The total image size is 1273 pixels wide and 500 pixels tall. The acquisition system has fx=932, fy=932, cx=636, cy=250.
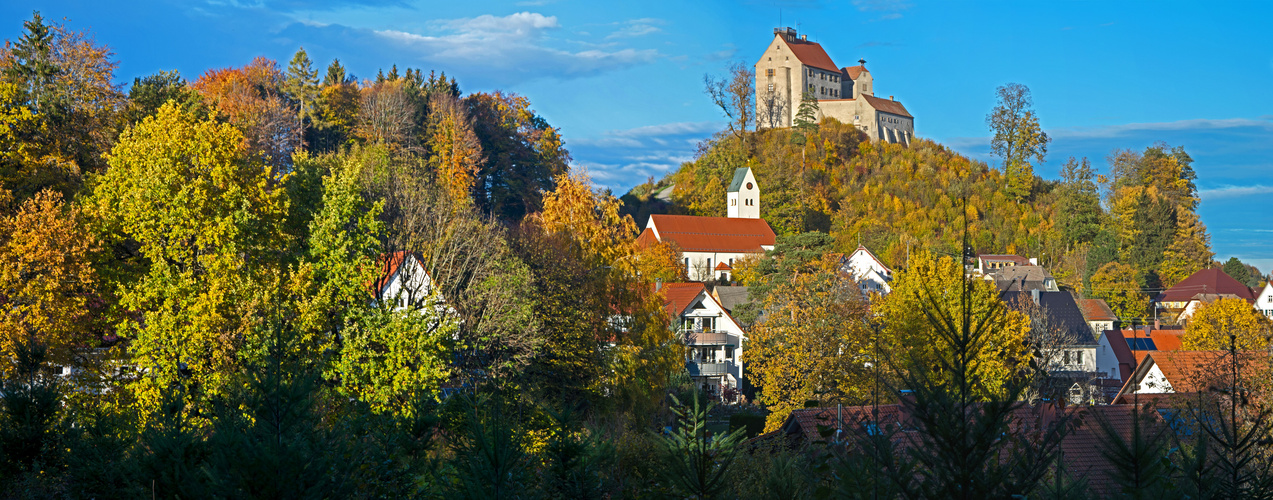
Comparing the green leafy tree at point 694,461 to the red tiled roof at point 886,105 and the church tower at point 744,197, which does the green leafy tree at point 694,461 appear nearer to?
the church tower at point 744,197

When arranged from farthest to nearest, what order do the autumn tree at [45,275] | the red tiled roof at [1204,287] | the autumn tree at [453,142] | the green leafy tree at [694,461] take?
the red tiled roof at [1204,287], the autumn tree at [453,142], the autumn tree at [45,275], the green leafy tree at [694,461]

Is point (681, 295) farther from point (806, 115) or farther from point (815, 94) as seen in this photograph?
point (815, 94)

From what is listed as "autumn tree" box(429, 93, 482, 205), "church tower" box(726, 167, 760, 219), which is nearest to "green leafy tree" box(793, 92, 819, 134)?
"church tower" box(726, 167, 760, 219)

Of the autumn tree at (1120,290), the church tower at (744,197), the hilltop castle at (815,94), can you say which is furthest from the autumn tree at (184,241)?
the hilltop castle at (815,94)

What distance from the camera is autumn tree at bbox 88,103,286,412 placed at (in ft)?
70.5

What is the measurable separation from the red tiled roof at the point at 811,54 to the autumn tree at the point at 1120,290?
4699 cm

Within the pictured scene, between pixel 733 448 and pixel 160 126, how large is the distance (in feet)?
70.4

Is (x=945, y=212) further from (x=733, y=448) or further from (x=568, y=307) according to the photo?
(x=733, y=448)

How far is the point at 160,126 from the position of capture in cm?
2309

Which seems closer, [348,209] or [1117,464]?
[1117,464]

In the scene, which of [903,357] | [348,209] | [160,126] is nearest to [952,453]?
[903,357]

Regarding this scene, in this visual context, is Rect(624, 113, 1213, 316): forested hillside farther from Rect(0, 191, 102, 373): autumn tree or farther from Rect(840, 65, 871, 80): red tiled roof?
Rect(0, 191, 102, 373): autumn tree

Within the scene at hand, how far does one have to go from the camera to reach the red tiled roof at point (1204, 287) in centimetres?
7512

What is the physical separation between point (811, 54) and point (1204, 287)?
2172 inches
